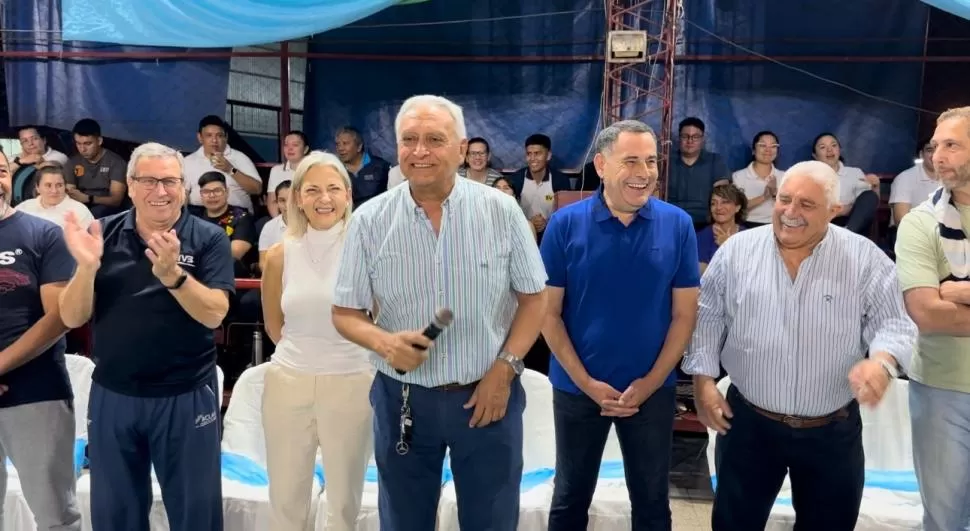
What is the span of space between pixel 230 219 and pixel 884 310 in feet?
14.0

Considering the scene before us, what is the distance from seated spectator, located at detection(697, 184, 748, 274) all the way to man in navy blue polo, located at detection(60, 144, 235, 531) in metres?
3.00

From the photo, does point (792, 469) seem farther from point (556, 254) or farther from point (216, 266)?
point (216, 266)

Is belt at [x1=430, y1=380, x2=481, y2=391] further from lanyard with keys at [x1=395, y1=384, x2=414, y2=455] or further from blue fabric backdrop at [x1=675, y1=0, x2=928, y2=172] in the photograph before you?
blue fabric backdrop at [x1=675, y1=0, x2=928, y2=172]

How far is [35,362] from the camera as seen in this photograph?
2.31 metres

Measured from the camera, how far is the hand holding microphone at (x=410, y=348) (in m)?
1.60

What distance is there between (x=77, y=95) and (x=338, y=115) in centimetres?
238

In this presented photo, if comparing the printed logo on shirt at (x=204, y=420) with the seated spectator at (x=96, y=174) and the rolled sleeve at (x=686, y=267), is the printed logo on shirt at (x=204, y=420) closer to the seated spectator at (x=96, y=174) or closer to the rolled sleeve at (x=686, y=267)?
the rolled sleeve at (x=686, y=267)

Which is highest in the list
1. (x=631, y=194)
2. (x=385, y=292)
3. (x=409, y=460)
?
(x=631, y=194)

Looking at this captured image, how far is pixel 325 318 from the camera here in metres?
2.33

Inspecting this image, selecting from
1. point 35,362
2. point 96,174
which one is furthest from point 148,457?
point 96,174

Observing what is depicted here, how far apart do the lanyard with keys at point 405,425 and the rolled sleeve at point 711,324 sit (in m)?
0.90

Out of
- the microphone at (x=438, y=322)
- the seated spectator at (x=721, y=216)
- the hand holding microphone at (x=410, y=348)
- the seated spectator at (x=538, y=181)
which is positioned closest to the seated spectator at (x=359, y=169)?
the seated spectator at (x=538, y=181)

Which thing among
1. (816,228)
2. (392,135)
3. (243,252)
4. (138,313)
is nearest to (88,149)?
(243,252)

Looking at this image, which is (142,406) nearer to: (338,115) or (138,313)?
(138,313)
